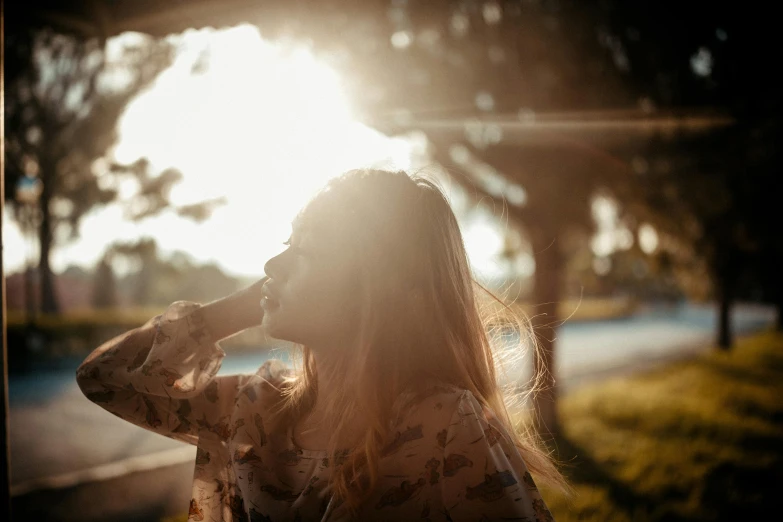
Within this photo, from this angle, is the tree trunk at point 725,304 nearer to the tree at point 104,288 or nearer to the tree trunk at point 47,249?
the tree trunk at point 47,249

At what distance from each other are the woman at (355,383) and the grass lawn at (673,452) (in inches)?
34.6

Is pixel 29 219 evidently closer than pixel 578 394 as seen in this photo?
No

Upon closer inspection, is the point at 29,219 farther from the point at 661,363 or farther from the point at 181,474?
the point at 661,363

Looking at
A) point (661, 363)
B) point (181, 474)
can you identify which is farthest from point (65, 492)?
point (661, 363)

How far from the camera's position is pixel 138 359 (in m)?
1.69

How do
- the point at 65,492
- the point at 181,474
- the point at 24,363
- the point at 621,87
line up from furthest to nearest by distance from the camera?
the point at 24,363 < the point at 181,474 < the point at 65,492 < the point at 621,87

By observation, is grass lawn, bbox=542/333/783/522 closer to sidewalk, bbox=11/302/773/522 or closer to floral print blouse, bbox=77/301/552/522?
floral print blouse, bbox=77/301/552/522

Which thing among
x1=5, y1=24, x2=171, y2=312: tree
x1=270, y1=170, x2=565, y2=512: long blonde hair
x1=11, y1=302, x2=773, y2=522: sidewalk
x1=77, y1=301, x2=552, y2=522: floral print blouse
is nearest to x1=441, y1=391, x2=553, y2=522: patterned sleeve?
x1=77, y1=301, x2=552, y2=522: floral print blouse

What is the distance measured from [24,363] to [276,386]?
47.2 ft

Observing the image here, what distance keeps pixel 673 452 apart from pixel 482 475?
556 cm

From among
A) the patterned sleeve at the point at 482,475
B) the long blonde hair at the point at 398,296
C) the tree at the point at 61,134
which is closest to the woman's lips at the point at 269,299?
the long blonde hair at the point at 398,296

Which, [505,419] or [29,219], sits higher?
[29,219]

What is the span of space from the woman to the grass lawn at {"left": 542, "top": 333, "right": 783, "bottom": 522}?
880 millimetres

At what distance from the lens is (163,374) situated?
1.62m
